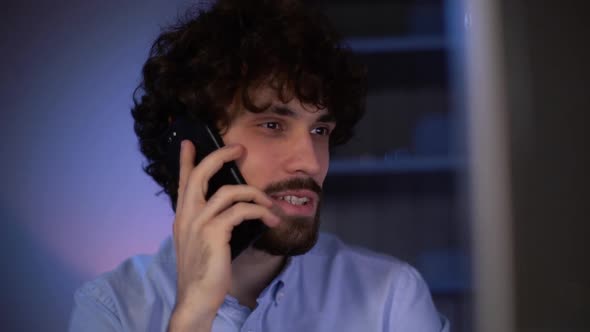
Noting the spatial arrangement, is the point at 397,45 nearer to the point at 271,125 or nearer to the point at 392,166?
→ the point at 392,166

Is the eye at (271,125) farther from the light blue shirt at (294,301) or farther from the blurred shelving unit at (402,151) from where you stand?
the blurred shelving unit at (402,151)

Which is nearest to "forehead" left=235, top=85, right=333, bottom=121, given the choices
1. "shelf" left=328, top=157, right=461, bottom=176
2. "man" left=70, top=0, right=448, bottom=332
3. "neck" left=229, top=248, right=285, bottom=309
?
"man" left=70, top=0, right=448, bottom=332

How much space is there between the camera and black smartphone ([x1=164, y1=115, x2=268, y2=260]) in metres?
0.94

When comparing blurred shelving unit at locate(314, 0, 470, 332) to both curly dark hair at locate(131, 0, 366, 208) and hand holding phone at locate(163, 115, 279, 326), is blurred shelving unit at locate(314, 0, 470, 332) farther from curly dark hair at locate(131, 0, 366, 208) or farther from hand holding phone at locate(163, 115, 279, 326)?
hand holding phone at locate(163, 115, 279, 326)

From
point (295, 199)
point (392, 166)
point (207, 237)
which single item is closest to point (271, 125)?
point (295, 199)

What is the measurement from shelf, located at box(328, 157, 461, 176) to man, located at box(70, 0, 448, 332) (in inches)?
18.5

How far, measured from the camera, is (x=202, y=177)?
0.90 m

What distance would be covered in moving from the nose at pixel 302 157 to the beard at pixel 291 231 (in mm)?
17

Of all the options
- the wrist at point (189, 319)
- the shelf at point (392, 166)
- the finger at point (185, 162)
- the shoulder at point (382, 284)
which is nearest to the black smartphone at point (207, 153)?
the finger at point (185, 162)

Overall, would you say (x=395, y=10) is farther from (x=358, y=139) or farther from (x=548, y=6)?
(x=548, y=6)

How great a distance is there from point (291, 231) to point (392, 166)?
0.82m

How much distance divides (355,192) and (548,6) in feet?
5.08

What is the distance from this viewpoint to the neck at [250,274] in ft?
3.61

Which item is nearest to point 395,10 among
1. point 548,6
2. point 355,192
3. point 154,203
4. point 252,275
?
point 355,192
